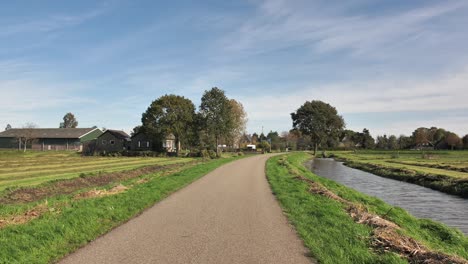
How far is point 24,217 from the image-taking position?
11.6 meters

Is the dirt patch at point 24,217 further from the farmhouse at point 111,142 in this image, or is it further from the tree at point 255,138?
the tree at point 255,138

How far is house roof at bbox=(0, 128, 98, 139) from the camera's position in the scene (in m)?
95.0

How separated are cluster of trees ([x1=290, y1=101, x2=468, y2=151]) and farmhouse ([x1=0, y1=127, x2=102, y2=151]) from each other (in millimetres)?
57955

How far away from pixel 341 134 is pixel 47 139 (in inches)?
3604

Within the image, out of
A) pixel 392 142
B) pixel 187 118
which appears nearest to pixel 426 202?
pixel 187 118

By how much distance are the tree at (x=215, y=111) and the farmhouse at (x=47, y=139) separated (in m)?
35.5

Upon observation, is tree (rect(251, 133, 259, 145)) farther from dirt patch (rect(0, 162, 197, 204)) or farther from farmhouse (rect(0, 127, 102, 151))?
dirt patch (rect(0, 162, 197, 204))

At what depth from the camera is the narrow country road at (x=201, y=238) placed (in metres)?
7.66

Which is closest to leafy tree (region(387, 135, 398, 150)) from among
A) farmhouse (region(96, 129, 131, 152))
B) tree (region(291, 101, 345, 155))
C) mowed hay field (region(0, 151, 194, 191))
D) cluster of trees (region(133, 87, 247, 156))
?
tree (region(291, 101, 345, 155))

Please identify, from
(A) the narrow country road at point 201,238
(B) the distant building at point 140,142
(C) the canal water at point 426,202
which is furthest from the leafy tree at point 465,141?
(A) the narrow country road at point 201,238

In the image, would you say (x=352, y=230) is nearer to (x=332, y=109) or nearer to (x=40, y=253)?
(x=40, y=253)

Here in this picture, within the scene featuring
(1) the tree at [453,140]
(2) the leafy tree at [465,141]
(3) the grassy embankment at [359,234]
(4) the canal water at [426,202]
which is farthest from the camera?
(1) the tree at [453,140]

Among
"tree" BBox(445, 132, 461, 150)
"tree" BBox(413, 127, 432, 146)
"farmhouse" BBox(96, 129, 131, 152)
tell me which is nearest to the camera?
"farmhouse" BBox(96, 129, 131, 152)

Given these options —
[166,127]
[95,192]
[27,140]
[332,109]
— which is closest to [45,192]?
[95,192]
